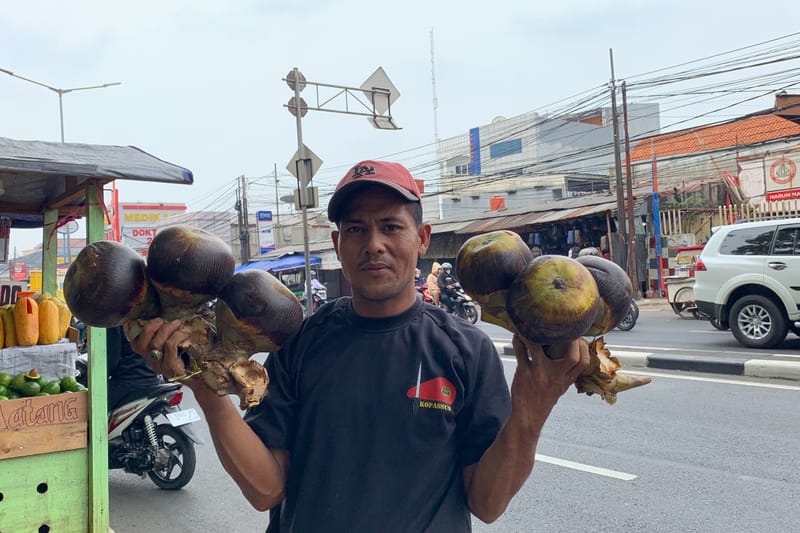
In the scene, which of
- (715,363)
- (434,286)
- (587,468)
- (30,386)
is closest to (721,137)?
(434,286)

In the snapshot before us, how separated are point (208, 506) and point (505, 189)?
3118 centimetres

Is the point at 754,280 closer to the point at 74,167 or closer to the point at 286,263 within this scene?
the point at 74,167

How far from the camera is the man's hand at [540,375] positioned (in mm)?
1216

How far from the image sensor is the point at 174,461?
4727mm

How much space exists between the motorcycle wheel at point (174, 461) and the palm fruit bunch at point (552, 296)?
3978mm

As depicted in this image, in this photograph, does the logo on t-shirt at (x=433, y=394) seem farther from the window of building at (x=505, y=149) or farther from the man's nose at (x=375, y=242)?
the window of building at (x=505, y=149)

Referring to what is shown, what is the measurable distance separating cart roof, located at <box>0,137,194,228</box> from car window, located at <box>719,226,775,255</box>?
828 cm

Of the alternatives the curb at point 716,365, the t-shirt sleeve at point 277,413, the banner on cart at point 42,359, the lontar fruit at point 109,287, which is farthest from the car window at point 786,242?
the lontar fruit at point 109,287

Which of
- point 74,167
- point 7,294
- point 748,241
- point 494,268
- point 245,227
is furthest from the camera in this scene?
point 245,227

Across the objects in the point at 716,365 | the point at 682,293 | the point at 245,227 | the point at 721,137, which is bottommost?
the point at 716,365

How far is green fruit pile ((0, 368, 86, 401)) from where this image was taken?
353 centimetres

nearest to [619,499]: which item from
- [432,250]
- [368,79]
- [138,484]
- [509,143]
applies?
[138,484]

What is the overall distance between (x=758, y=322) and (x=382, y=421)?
9236 mm

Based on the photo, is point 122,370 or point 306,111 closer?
point 122,370
